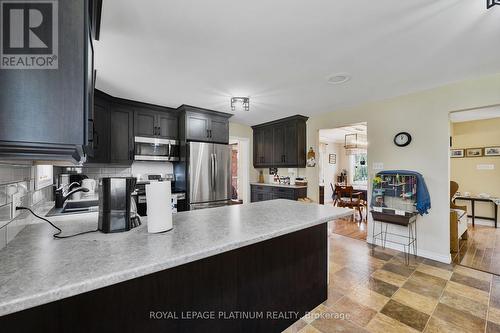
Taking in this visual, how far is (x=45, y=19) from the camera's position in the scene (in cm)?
79

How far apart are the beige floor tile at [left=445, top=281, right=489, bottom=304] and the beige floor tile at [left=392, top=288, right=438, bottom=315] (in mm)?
362

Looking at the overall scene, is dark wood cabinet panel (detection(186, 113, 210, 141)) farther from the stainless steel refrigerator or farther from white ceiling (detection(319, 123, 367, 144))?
white ceiling (detection(319, 123, 367, 144))

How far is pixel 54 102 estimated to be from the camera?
0.78 metres

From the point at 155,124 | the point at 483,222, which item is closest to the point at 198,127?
the point at 155,124

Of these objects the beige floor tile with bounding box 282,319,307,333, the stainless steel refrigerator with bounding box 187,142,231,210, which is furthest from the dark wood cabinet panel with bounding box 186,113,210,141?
the beige floor tile with bounding box 282,319,307,333

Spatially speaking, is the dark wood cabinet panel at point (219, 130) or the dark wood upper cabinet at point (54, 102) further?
the dark wood cabinet panel at point (219, 130)

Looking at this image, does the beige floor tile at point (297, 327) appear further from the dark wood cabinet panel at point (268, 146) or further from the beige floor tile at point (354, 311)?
the dark wood cabinet panel at point (268, 146)

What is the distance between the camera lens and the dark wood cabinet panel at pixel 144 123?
3638 millimetres

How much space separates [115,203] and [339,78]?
2.71 m

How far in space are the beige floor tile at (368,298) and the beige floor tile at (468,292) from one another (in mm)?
787

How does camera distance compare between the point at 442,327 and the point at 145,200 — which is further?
the point at 145,200

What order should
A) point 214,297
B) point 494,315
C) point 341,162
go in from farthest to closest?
1. point 341,162
2. point 494,315
3. point 214,297

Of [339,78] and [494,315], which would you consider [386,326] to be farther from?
[339,78]
